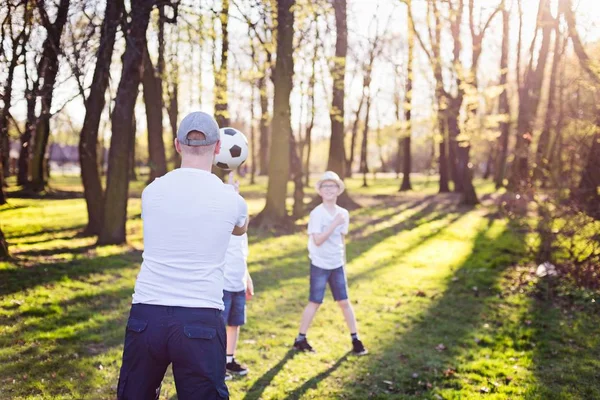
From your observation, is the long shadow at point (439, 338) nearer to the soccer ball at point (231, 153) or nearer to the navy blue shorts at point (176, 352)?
the soccer ball at point (231, 153)

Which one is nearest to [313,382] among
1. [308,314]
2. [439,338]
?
[308,314]

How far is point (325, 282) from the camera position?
249 inches

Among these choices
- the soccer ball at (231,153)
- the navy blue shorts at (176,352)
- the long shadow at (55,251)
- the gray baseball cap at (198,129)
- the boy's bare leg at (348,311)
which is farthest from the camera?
the long shadow at (55,251)

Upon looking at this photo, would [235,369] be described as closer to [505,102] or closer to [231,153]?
A: [231,153]

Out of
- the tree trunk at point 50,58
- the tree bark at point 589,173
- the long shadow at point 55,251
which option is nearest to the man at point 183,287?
the tree trunk at point 50,58

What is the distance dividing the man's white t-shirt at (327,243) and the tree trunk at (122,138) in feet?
20.6

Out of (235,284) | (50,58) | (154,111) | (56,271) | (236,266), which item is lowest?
(56,271)

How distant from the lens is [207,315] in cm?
287

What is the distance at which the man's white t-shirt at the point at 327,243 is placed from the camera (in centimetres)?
616

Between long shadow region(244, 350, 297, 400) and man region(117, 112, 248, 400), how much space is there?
2.58 meters

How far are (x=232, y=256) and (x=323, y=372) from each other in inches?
67.2

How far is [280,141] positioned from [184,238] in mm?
12248

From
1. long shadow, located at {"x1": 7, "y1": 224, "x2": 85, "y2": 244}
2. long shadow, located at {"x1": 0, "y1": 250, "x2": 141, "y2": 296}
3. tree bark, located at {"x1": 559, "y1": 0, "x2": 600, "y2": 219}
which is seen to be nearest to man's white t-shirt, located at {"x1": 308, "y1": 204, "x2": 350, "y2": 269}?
Result: tree bark, located at {"x1": 559, "y1": 0, "x2": 600, "y2": 219}

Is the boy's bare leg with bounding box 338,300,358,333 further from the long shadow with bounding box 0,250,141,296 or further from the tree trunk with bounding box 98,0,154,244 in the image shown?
the tree trunk with bounding box 98,0,154,244
